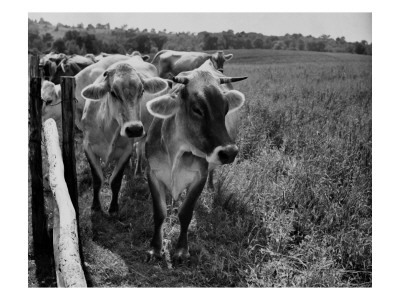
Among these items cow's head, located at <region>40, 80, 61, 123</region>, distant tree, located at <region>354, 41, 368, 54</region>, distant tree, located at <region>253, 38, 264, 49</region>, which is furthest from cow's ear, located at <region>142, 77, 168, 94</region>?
distant tree, located at <region>354, 41, 368, 54</region>

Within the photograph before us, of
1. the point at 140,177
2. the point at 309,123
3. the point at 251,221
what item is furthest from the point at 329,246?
the point at 140,177

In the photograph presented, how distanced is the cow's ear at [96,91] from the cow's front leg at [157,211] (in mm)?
662

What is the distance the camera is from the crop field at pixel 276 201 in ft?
10.8

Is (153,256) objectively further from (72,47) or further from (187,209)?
(72,47)

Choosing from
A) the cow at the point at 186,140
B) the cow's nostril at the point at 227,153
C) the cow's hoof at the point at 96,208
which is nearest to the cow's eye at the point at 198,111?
the cow at the point at 186,140

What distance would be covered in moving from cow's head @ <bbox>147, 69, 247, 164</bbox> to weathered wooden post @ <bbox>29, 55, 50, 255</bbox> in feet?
2.84

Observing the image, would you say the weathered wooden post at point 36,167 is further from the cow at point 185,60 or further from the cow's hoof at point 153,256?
the cow at point 185,60

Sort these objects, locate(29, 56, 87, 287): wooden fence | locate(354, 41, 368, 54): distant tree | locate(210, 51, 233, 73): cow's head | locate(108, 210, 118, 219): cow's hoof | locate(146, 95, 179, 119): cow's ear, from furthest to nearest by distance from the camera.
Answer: locate(210, 51, 233, 73): cow's head → locate(108, 210, 118, 219): cow's hoof → locate(354, 41, 368, 54): distant tree → locate(29, 56, 87, 287): wooden fence → locate(146, 95, 179, 119): cow's ear

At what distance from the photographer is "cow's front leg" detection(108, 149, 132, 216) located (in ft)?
12.3

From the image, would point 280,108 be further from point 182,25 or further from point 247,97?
point 182,25

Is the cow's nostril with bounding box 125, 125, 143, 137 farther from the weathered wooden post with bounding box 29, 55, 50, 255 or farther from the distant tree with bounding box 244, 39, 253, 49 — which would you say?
the distant tree with bounding box 244, 39, 253, 49

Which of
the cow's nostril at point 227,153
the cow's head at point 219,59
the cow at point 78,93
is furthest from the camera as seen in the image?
the cow at point 78,93

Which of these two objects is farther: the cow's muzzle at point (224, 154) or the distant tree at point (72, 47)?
the distant tree at point (72, 47)

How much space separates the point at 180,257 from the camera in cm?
336
